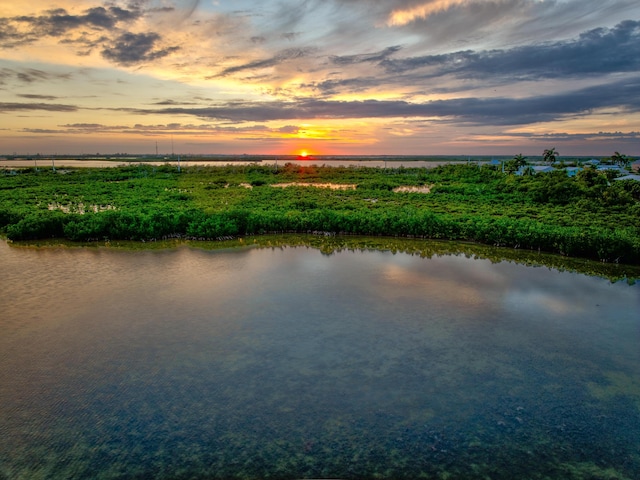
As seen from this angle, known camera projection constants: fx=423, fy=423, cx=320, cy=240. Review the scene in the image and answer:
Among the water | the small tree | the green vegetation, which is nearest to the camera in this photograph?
the water

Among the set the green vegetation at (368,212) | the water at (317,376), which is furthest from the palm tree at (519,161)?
the water at (317,376)

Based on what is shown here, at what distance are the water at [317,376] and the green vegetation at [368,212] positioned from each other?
3291mm

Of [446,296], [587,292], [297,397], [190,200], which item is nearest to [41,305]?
[297,397]

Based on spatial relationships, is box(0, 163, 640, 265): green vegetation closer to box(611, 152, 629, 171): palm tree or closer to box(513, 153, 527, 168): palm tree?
box(513, 153, 527, 168): palm tree

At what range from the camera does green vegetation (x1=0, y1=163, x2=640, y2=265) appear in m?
13.2

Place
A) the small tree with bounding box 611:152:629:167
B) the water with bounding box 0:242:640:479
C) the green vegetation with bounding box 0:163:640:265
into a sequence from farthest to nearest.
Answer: the small tree with bounding box 611:152:629:167, the green vegetation with bounding box 0:163:640:265, the water with bounding box 0:242:640:479

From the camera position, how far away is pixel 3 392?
5637 mm

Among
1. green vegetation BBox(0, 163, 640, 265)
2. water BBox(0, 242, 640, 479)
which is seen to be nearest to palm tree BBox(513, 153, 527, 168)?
green vegetation BBox(0, 163, 640, 265)

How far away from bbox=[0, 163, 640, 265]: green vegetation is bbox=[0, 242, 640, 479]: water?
10.8 ft

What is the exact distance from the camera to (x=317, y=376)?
6043mm

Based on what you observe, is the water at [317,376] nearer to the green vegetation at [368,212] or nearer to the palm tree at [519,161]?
the green vegetation at [368,212]

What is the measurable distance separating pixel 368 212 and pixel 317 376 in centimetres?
1104

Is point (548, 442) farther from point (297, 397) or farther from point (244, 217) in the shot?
point (244, 217)

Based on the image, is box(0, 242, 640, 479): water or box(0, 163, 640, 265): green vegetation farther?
box(0, 163, 640, 265): green vegetation
